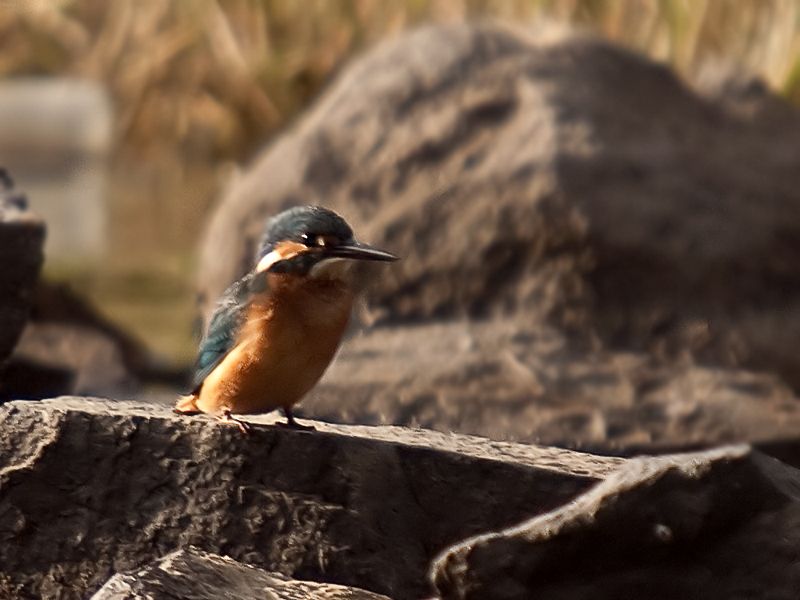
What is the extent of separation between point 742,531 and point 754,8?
6.61 meters

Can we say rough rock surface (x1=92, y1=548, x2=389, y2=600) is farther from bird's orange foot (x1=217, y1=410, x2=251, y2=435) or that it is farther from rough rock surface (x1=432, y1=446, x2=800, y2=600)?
rough rock surface (x1=432, y1=446, x2=800, y2=600)

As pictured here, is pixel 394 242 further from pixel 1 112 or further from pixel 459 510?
pixel 1 112

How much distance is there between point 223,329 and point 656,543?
1082 mm

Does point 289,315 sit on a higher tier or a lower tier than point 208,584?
higher

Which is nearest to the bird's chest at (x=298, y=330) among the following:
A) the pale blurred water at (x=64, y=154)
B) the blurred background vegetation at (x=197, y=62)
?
the blurred background vegetation at (x=197, y=62)

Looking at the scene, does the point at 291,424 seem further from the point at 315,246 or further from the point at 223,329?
the point at 315,246

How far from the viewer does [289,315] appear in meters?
3.32

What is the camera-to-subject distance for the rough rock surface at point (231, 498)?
131 inches

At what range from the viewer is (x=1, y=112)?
1082cm

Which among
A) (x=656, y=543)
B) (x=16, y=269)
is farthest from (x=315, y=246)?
(x=16, y=269)

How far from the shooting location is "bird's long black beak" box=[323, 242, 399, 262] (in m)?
3.33

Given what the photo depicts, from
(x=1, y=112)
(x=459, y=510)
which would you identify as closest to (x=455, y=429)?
(x=459, y=510)

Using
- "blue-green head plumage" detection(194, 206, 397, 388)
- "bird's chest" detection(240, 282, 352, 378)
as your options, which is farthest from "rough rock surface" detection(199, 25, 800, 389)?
"bird's chest" detection(240, 282, 352, 378)

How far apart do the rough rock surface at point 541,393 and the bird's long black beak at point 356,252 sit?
1.86 meters
